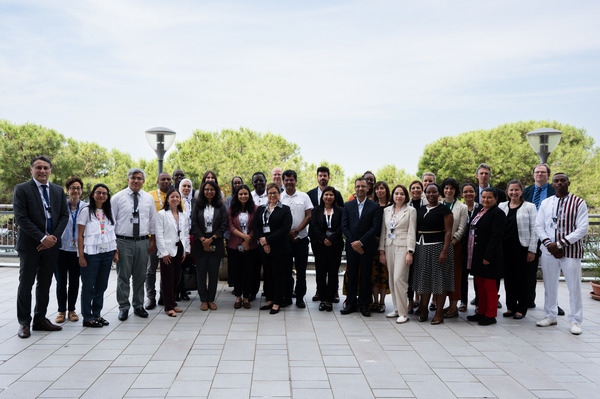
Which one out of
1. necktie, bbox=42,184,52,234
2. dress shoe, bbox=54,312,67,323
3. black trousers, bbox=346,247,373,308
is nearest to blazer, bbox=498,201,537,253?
black trousers, bbox=346,247,373,308

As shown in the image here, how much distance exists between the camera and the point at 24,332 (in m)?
5.25

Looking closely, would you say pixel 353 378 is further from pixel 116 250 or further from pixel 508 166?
pixel 508 166

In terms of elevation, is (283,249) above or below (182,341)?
above

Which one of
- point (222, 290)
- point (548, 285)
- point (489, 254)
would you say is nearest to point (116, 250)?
point (222, 290)

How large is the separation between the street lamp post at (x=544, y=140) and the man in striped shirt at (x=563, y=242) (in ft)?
16.2

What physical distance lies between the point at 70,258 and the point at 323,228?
3.32 metres

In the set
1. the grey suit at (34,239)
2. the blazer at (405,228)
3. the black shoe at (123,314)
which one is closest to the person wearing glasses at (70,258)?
the grey suit at (34,239)

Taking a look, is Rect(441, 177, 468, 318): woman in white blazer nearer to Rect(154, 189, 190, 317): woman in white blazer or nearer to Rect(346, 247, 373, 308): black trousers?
Rect(346, 247, 373, 308): black trousers

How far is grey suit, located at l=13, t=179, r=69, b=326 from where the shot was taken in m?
5.20

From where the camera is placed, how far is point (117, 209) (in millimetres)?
5980

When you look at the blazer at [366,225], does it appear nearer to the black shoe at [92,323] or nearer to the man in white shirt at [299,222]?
the man in white shirt at [299,222]

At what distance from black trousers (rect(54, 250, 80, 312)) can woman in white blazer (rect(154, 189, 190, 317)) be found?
41.1 inches

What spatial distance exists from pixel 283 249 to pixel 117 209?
2255 mm

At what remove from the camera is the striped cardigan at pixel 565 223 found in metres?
5.75
